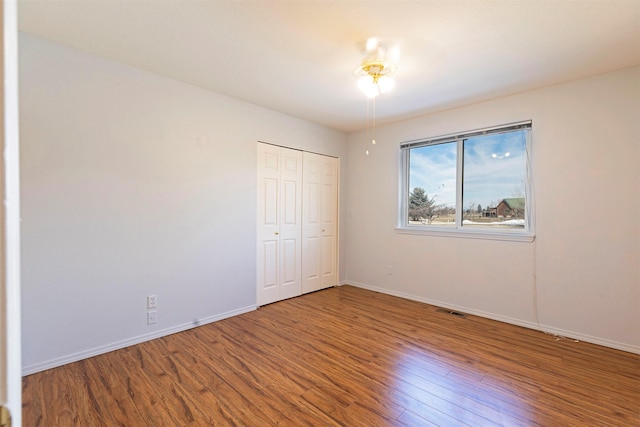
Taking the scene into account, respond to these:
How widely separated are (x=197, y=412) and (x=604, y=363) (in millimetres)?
3069

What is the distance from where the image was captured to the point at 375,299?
13.1ft

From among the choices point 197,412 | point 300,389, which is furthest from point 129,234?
point 300,389

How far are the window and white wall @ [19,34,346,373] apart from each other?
87.4 inches

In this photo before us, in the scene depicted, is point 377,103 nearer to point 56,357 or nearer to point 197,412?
point 197,412

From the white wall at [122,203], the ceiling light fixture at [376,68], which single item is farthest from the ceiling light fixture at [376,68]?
the white wall at [122,203]

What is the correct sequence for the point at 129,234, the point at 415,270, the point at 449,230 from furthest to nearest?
1. the point at 415,270
2. the point at 449,230
3. the point at 129,234

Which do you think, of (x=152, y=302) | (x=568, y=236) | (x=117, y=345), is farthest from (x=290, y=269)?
(x=568, y=236)

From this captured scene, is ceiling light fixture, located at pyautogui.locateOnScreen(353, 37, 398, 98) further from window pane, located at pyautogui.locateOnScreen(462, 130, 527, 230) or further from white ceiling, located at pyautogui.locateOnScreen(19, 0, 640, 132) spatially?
window pane, located at pyautogui.locateOnScreen(462, 130, 527, 230)

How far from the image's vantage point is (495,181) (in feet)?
11.1

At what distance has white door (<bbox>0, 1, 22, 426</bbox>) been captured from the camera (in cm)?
39

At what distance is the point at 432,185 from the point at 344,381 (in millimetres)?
2782

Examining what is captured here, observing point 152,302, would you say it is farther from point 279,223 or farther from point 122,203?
point 279,223

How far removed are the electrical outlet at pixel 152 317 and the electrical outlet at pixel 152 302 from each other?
51 mm

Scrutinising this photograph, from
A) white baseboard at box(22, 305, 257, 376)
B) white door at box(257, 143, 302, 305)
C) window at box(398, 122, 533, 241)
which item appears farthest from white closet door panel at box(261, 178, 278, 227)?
window at box(398, 122, 533, 241)
